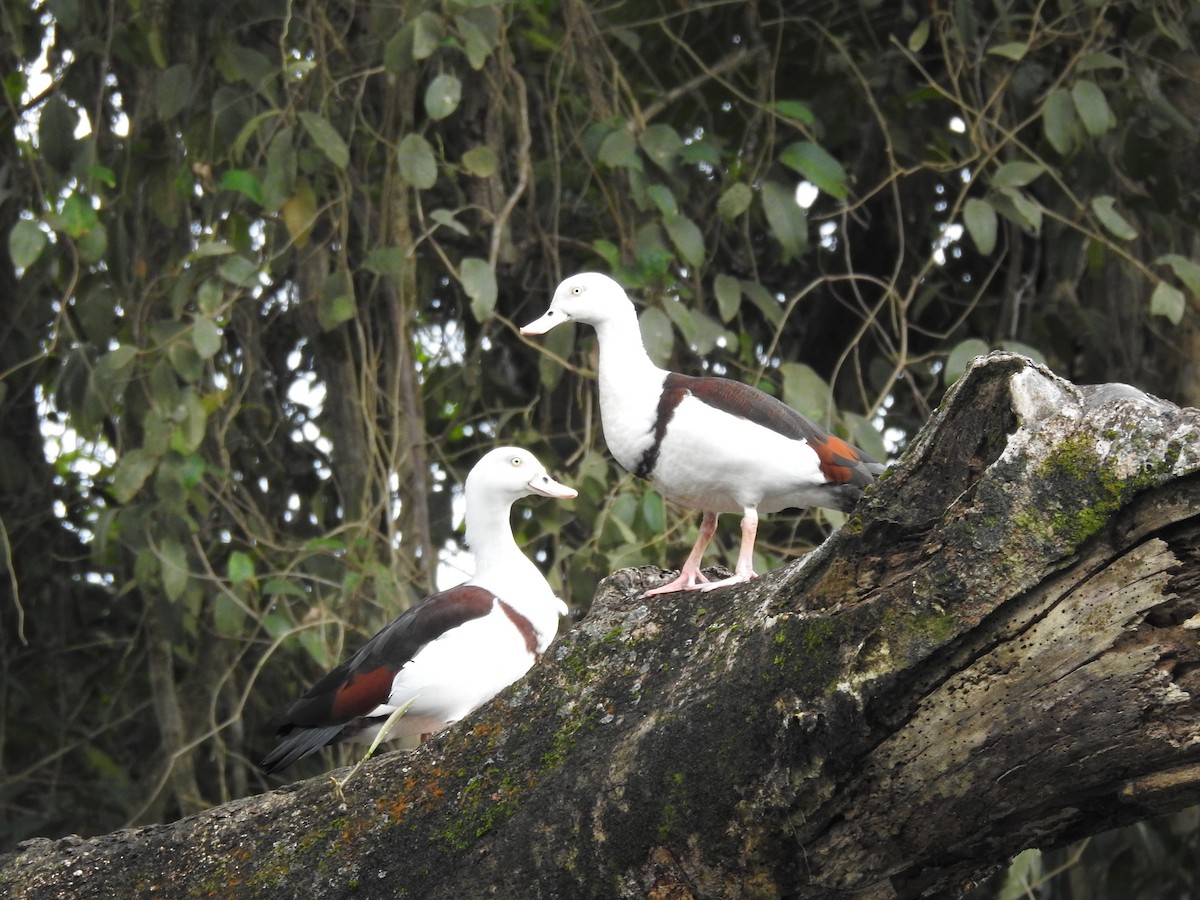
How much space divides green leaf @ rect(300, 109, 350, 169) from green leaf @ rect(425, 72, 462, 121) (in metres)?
0.32

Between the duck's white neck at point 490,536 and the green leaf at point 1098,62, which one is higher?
the green leaf at point 1098,62

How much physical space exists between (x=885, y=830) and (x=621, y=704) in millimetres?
495

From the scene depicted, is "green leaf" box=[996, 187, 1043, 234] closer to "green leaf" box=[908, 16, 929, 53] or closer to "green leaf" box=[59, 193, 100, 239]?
"green leaf" box=[908, 16, 929, 53]

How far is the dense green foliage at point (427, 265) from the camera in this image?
17.3ft

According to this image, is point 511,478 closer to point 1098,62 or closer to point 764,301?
point 764,301

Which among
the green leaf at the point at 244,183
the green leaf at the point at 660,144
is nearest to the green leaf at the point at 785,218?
the green leaf at the point at 660,144

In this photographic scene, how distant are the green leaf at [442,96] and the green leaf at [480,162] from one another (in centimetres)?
35

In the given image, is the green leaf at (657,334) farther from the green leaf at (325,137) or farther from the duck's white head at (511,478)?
the green leaf at (325,137)

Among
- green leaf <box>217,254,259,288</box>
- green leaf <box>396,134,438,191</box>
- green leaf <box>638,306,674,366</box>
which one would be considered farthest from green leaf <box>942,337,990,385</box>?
green leaf <box>217,254,259,288</box>

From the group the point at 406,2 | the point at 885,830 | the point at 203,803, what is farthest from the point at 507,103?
the point at 885,830

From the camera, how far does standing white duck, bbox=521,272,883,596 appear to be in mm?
3752

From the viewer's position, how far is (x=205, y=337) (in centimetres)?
492

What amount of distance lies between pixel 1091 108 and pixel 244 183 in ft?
8.72

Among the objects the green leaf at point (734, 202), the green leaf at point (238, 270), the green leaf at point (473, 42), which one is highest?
the green leaf at point (473, 42)
